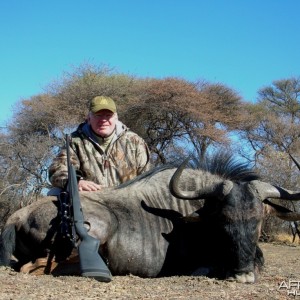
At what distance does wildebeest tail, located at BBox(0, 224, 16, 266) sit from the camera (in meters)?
4.54

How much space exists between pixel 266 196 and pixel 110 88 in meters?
15.3

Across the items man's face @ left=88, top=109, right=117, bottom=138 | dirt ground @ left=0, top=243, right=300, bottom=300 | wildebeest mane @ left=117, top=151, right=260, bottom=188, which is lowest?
dirt ground @ left=0, top=243, right=300, bottom=300

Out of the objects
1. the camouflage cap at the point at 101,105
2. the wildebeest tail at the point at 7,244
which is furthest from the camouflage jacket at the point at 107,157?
the wildebeest tail at the point at 7,244

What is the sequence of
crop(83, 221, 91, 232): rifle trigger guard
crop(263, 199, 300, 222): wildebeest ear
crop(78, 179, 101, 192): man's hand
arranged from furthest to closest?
crop(78, 179, 101, 192): man's hand → crop(263, 199, 300, 222): wildebeest ear → crop(83, 221, 91, 232): rifle trigger guard

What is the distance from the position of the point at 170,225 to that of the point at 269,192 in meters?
0.90

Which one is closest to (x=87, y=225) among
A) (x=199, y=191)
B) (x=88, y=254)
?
(x=88, y=254)

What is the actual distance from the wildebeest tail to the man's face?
1414 millimetres

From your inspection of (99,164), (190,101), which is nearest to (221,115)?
(190,101)

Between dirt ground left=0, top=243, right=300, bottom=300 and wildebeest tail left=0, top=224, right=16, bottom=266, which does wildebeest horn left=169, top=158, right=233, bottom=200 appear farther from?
wildebeest tail left=0, top=224, right=16, bottom=266

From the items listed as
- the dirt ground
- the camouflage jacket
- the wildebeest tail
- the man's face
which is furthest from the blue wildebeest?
the man's face

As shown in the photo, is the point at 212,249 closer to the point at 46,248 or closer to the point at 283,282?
the point at 283,282

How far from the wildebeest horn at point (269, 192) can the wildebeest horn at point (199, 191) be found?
0.22 meters

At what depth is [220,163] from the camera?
16.9 feet

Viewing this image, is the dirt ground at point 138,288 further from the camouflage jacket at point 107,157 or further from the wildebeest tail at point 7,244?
the camouflage jacket at point 107,157
